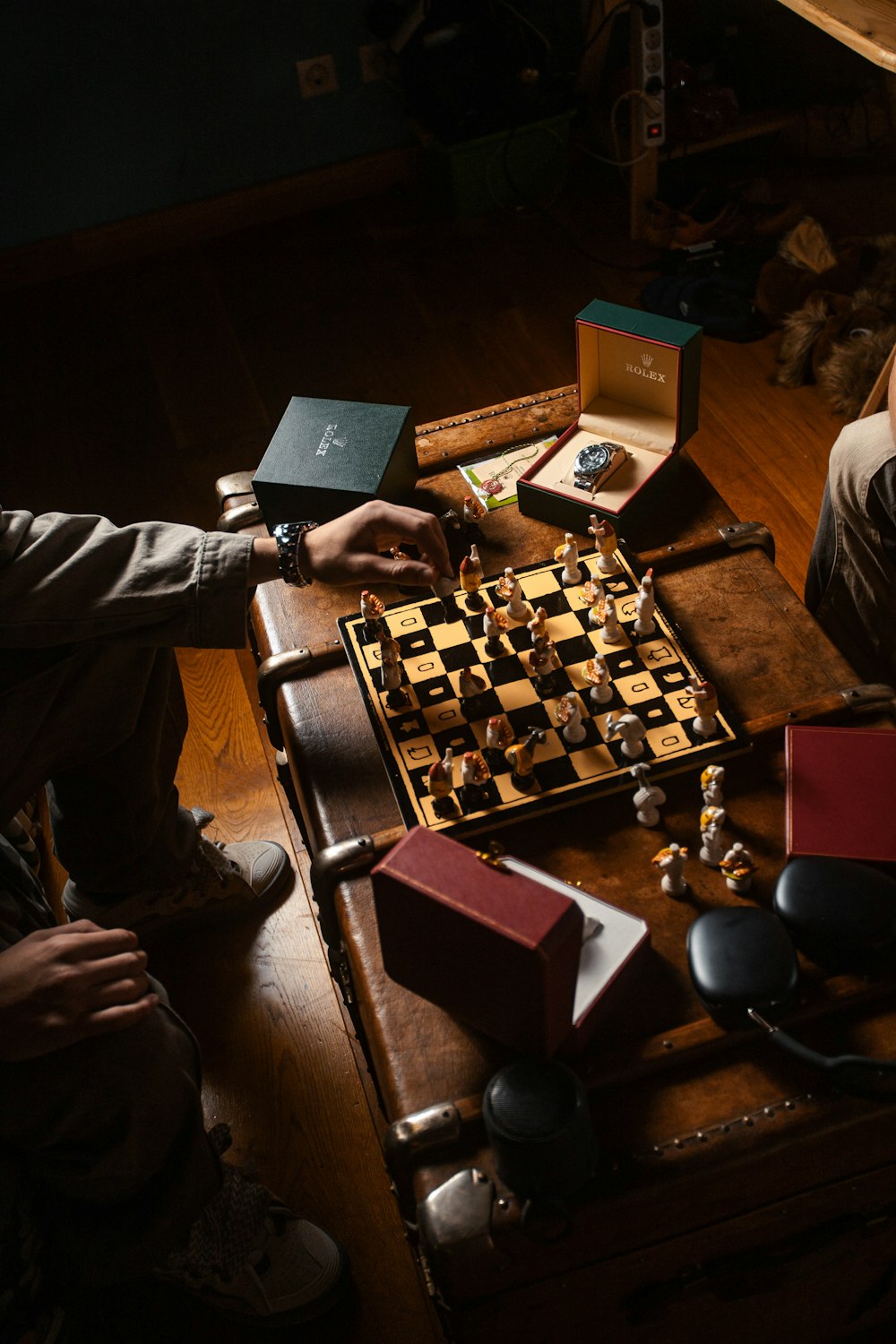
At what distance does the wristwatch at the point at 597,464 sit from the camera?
152 centimetres

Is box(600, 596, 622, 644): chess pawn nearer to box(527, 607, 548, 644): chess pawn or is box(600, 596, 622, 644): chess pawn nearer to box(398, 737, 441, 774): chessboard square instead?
box(527, 607, 548, 644): chess pawn

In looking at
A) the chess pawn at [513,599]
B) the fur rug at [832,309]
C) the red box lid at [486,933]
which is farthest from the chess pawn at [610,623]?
the fur rug at [832,309]

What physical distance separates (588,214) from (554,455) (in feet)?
6.37

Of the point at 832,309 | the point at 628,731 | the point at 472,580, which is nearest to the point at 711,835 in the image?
the point at 628,731

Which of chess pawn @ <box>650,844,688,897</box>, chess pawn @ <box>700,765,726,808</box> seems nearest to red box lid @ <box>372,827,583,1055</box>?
chess pawn @ <box>650,844,688,897</box>

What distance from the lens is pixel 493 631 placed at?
1.40m

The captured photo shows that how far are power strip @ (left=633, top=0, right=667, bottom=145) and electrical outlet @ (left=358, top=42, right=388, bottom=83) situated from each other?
0.82 metres

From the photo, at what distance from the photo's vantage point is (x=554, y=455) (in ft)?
5.24

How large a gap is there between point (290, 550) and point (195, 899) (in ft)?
2.17

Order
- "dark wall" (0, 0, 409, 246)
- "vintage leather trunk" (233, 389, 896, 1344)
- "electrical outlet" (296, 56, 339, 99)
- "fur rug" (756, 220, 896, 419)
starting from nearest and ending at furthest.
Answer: "vintage leather trunk" (233, 389, 896, 1344) < "fur rug" (756, 220, 896, 419) < "dark wall" (0, 0, 409, 246) < "electrical outlet" (296, 56, 339, 99)

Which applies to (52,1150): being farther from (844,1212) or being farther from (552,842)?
(844,1212)

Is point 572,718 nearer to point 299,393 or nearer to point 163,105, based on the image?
point 299,393

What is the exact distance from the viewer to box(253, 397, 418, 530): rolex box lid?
1.50 meters

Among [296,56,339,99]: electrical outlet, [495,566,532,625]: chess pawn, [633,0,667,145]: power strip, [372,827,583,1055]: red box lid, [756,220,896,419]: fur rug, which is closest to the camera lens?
[372,827,583,1055]: red box lid
